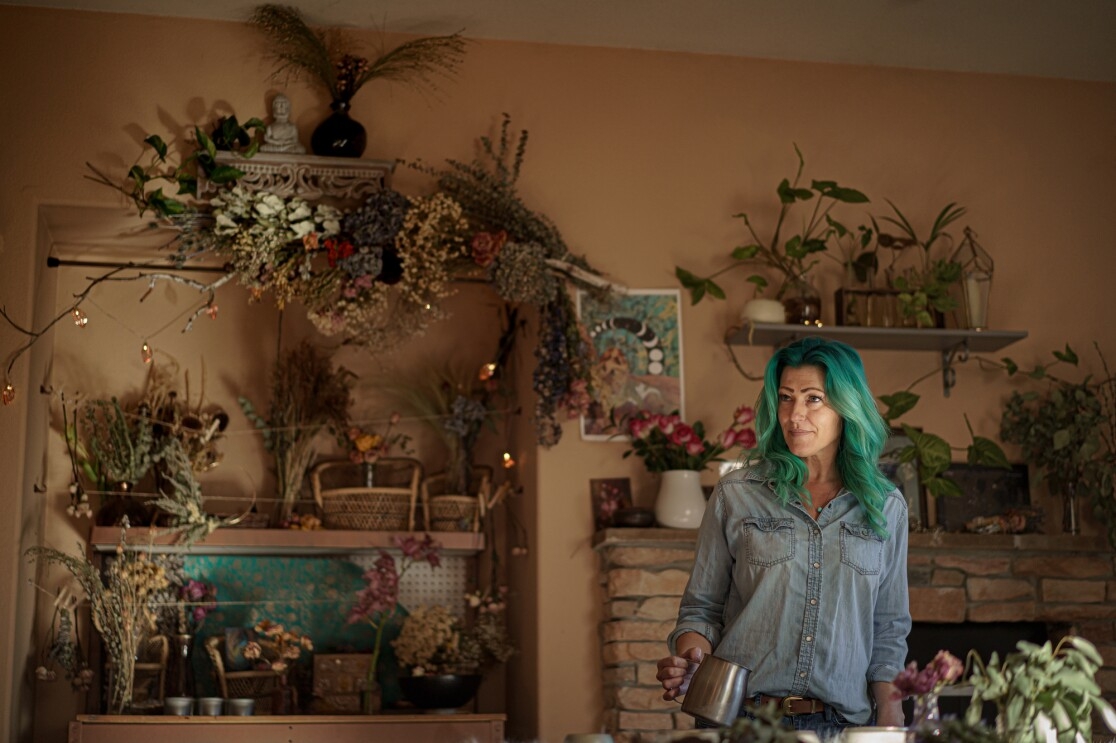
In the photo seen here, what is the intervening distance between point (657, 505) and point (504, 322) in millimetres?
1287

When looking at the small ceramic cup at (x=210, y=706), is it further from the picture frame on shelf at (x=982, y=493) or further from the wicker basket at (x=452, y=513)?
the picture frame on shelf at (x=982, y=493)

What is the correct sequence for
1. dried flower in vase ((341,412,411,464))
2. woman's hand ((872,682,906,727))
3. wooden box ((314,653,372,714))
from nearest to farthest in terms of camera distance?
1. woman's hand ((872,682,906,727))
2. wooden box ((314,653,372,714))
3. dried flower in vase ((341,412,411,464))

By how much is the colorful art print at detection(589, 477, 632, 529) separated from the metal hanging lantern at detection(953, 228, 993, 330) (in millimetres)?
1316

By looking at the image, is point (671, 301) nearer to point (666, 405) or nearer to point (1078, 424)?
point (666, 405)

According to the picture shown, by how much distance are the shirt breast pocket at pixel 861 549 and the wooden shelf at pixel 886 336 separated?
1717 mm

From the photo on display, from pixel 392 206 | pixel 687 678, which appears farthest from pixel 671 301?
pixel 687 678

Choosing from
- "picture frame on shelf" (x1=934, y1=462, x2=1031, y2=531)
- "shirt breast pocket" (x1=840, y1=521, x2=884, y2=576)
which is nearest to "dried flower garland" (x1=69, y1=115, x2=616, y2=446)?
"picture frame on shelf" (x1=934, y1=462, x2=1031, y2=531)

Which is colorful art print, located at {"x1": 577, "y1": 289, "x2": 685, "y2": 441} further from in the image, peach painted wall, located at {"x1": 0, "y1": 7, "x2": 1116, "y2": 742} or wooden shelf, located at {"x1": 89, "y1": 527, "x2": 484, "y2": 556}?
wooden shelf, located at {"x1": 89, "y1": 527, "x2": 484, "y2": 556}

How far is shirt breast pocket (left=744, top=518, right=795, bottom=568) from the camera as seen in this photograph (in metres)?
2.49

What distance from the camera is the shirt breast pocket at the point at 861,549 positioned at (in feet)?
→ 8.16

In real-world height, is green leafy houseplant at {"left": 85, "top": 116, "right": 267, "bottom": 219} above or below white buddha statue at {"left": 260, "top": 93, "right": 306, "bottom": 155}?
below

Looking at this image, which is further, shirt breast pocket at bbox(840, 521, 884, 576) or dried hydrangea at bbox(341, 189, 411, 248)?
dried hydrangea at bbox(341, 189, 411, 248)

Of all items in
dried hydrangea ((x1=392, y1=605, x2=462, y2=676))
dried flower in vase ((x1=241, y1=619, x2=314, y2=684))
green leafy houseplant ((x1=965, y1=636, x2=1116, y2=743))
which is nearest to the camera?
green leafy houseplant ((x1=965, y1=636, x2=1116, y2=743))

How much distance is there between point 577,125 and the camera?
4457 millimetres
